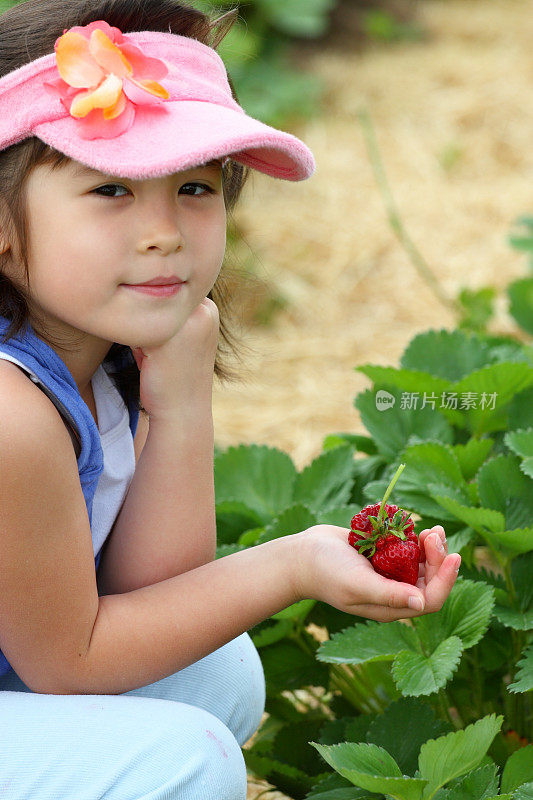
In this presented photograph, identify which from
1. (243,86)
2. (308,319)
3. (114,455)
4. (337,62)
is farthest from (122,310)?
(337,62)

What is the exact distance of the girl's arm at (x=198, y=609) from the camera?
3.46 ft

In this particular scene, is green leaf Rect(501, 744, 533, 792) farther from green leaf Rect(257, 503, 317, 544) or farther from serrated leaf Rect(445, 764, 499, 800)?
Answer: green leaf Rect(257, 503, 317, 544)

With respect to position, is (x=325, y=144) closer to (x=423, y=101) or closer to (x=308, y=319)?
(x=423, y=101)

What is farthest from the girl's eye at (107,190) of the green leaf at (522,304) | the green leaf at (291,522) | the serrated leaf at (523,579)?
the green leaf at (522,304)

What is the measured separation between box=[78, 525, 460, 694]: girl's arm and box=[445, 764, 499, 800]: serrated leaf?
224 mm

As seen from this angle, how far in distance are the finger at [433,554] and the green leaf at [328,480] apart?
45cm

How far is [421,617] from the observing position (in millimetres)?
1222

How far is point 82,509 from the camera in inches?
41.0

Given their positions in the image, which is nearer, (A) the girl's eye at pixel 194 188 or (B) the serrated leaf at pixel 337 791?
(A) the girl's eye at pixel 194 188

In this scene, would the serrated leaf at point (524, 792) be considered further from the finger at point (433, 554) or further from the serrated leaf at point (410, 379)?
the serrated leaf at point (410, 379)

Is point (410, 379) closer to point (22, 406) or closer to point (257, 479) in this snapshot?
point (257, 479)

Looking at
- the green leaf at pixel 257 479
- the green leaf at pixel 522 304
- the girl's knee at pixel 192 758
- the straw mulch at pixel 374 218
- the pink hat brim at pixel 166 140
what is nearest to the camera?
the pink hat brim at pixel 166 140

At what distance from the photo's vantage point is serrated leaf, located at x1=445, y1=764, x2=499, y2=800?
1.06 metres

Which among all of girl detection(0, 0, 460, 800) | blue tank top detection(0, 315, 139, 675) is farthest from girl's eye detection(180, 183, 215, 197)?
blue tank top detection(0, 315, 139, 675)
